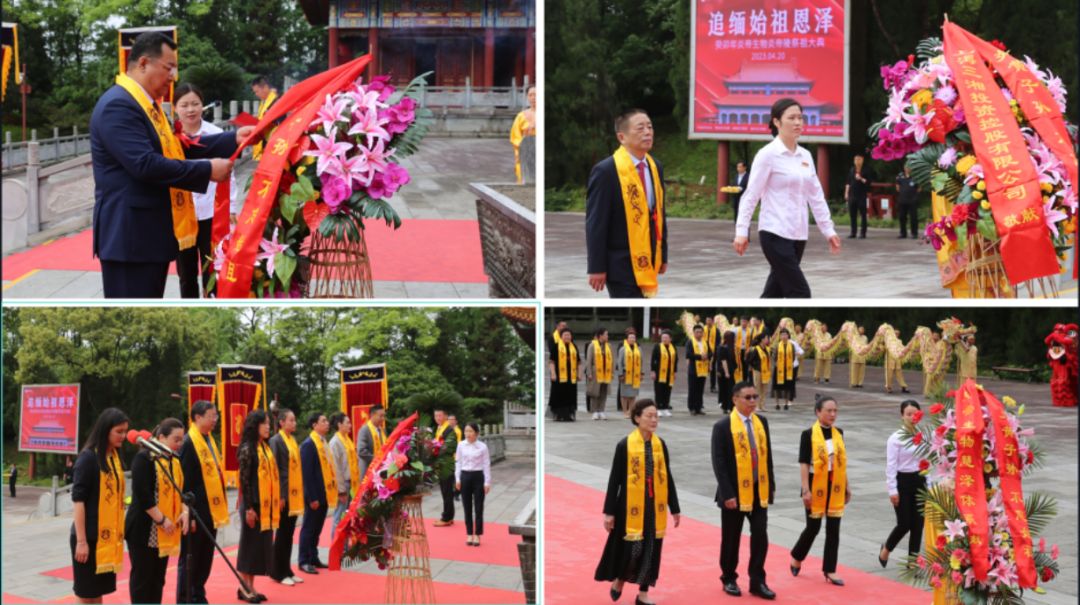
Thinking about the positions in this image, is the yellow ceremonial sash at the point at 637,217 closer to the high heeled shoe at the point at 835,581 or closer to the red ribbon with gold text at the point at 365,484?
the red ribbon with gold text at the point at 365,484

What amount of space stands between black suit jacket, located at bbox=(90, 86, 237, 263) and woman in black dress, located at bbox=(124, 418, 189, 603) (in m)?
0.86

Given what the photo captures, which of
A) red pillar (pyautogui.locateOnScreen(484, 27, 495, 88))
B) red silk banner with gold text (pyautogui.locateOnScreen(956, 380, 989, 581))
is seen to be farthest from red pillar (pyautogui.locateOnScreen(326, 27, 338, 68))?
red silk banner with gold text (pyautogui.locateOnScreen(956, 380, 989, 581))

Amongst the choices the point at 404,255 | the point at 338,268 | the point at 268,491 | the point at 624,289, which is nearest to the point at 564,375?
the point at 624,289

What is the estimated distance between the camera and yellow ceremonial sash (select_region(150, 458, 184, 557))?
218 inches

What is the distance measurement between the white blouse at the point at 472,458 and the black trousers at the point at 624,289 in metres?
0.97

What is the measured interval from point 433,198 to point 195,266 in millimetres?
5289

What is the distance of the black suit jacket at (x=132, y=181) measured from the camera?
4992 millimetres

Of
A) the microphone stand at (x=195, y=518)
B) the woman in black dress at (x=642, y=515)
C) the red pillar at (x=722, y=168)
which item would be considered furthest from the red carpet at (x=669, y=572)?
the red pillar at (x=722, y=168)

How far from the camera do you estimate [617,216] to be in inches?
220

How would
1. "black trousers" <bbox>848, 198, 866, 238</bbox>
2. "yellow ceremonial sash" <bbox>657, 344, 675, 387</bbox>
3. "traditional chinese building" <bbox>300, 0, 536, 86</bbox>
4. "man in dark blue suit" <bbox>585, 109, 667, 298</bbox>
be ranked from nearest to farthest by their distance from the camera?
1. "man in dark blue suit" <bbox>585, 109, 667, 298</bbox>
2. "yellow ceremonial sash" <bbox>657, 344, 675, 387</bbox>
3. "black trousers" <bbox>848, 198, 866, 238</bbox>
4. "traditional chinese building" <bbox>300, 0, 536, 86</bbox>

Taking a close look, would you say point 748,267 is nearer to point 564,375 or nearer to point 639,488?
point 564,375

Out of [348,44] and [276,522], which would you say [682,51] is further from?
[276,522]

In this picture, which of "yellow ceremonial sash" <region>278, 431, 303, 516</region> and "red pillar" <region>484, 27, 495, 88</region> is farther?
"red pillar" <region>484, 27, 495, 88</region>

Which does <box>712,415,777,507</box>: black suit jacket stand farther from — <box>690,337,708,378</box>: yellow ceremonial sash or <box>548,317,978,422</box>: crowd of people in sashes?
<box>690,337,708,378</box>: yellow ceremonial sash
